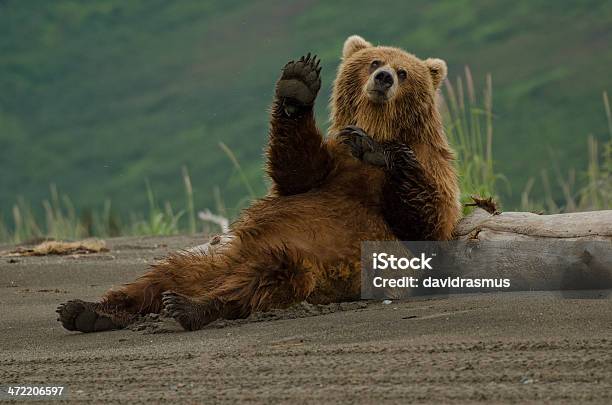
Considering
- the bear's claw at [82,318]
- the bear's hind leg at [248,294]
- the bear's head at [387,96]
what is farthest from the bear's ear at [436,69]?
the bear's claw at [82,318]

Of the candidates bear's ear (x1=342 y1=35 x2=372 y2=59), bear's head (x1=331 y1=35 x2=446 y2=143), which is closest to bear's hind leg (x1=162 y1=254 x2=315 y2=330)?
bear's head (x1=331 y1=35 x2=446 y2=143)

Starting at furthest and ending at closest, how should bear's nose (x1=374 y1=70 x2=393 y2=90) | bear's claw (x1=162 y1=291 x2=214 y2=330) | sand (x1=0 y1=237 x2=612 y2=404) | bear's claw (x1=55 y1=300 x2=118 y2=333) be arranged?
bear's nose (x1=374 y1=70 x2=393 y2=90) → bear's claw (x1=55 y1=300 x2=118 y2=333) → bear's claw (x1=162 y1=291 x2=214 y2=330) → sand (x1=0 y1=237 x2=612 y2=404)

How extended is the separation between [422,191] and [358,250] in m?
0.49

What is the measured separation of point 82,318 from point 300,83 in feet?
5.20

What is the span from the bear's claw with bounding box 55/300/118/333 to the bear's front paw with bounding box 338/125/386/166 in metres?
1.51

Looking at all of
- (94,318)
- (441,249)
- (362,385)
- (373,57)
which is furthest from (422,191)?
(362,385)

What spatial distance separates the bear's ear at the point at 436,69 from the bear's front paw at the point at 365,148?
1.01 m

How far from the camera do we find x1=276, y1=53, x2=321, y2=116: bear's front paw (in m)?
5.23

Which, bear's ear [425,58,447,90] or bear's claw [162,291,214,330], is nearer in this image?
bear's claw [162,291,214,330]

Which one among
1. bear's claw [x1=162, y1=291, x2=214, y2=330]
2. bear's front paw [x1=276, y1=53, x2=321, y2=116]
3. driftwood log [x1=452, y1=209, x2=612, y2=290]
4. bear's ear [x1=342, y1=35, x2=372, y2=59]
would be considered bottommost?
bear's claw [x1=162, y1=291, x2=214, y2=330]

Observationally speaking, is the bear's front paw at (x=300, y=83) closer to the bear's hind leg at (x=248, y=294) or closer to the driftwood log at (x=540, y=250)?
the bear's hind leg at (x=248, y=294)

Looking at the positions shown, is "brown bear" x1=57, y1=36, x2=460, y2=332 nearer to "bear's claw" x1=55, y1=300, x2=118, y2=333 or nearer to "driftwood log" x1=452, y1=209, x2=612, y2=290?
"bear's claw" x1=55, y1=300, x2=118, y2=333

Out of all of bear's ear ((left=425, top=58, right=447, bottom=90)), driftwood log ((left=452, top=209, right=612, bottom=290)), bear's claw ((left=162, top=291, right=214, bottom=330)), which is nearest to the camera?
bear's claw ((left=162, top=291, right=214, bottom=330))

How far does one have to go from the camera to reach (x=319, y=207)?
5.40m
